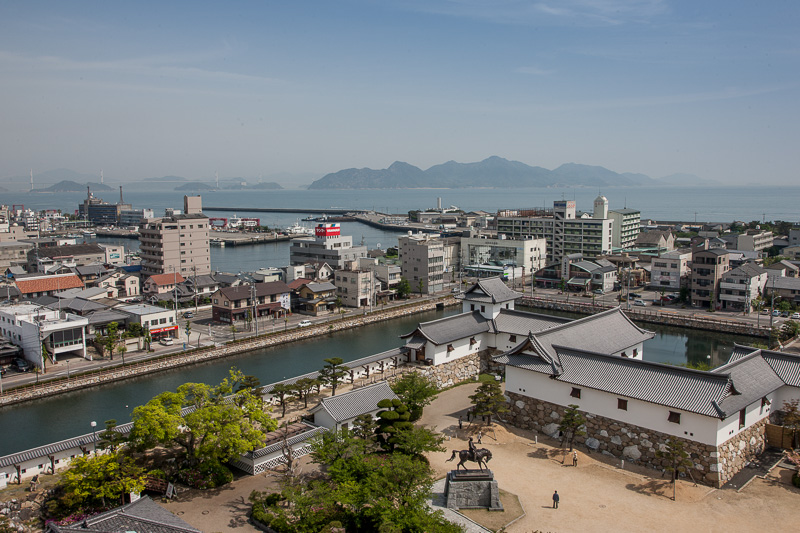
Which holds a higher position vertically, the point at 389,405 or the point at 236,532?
the point at 389,405

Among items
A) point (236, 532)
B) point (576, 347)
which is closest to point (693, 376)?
point (576, 347)

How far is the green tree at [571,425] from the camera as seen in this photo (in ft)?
53.7

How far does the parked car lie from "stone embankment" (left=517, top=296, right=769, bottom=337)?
105 ft

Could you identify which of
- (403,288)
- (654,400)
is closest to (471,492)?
(654,400)

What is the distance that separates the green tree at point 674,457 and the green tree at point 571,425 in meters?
2.27

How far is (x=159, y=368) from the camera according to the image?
90.1 feet

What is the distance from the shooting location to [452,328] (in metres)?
23.9

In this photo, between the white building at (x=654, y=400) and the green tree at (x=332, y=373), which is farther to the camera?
the green tree at (x=332, y=373)

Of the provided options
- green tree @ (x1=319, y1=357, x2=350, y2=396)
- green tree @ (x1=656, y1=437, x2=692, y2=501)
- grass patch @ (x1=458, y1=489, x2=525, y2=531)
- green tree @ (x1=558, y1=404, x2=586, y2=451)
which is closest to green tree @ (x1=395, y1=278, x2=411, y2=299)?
green tree @ (x1=319, y1=357, x2=350, y2=396)

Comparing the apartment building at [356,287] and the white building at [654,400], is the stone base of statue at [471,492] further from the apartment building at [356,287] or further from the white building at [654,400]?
the apartment building at [356,287]

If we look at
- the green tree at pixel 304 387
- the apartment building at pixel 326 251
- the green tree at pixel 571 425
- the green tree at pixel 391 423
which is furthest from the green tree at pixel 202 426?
the apartment building at pixel 326 251

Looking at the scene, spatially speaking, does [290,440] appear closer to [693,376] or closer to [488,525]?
[488,525]

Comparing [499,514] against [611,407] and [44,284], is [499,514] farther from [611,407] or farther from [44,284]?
[44,284]

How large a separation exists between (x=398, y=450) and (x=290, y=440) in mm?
3298
